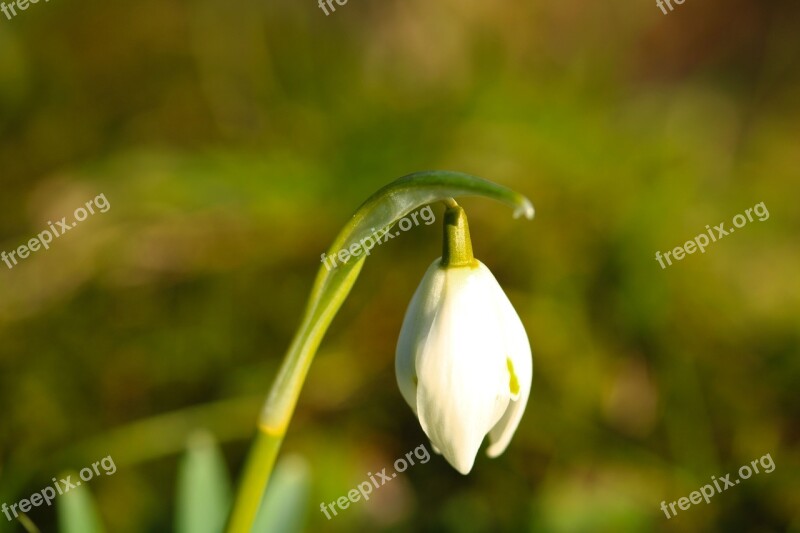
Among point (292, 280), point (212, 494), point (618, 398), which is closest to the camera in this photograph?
point (212, 494)

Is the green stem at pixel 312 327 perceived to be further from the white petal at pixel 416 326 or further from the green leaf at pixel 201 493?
the green leaf at pixel 201 493

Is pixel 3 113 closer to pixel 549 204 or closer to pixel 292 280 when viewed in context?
pixel 292 280

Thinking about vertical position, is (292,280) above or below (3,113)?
below

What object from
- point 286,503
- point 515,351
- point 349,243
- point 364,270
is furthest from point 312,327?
point 364,270

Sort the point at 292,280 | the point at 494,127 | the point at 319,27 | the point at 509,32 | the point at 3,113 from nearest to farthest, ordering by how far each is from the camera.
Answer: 1. the point at 292,280
2. the point at 3,113
3. the point at 494,127
4. the point at 319,27
5. the point at 509,32

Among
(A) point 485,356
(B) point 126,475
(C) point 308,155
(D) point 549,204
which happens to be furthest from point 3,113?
(A) point 485,356

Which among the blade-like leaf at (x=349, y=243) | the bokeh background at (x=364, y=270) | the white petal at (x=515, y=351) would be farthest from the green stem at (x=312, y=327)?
the bokeh background at (x=364, y=270)

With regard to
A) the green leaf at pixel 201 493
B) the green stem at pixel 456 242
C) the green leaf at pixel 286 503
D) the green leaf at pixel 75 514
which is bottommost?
the green leaf at pixel 286 503
